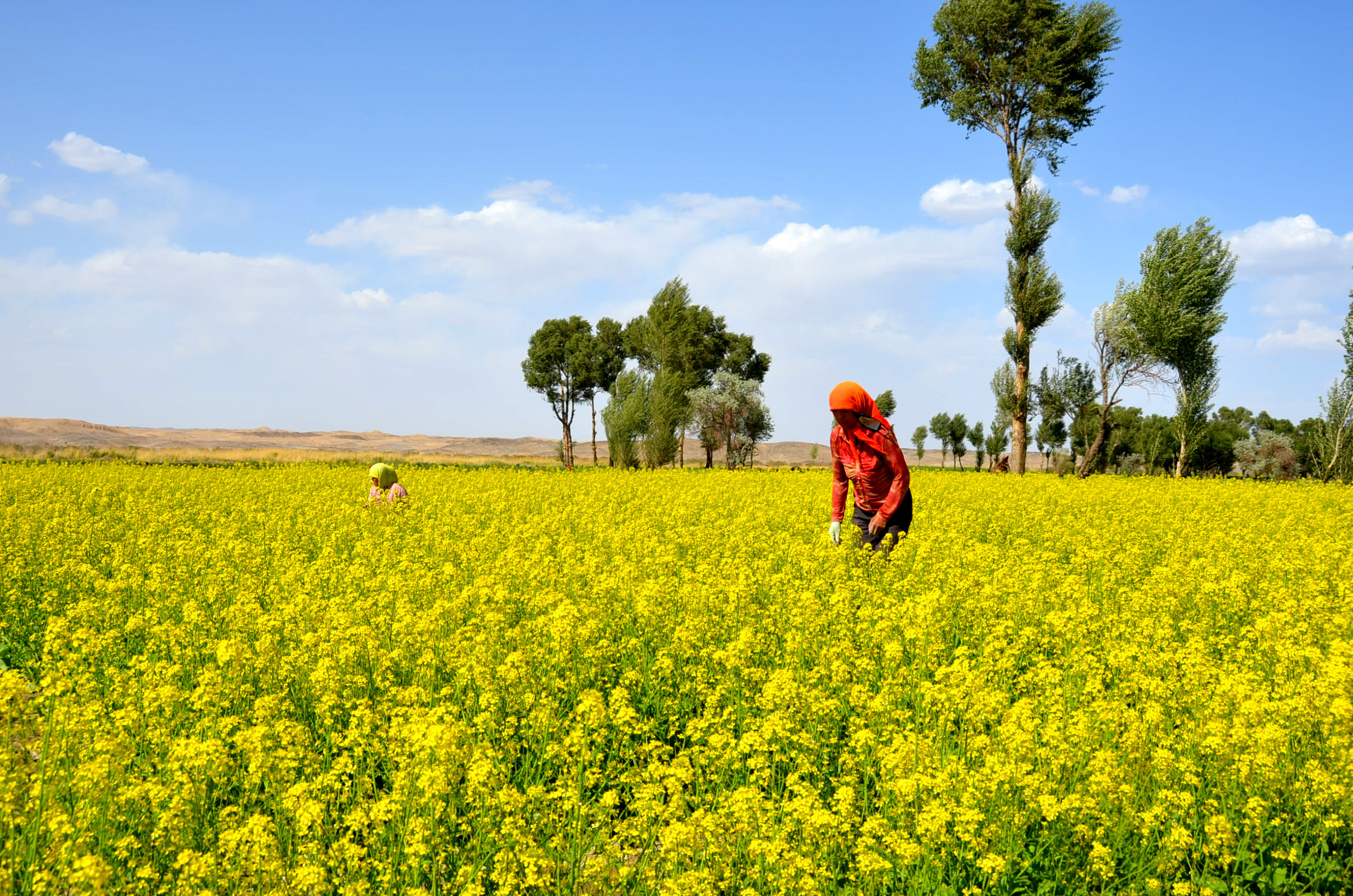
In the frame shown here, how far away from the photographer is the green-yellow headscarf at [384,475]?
12.8 metres

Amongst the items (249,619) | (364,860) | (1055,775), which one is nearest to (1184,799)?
(1055,775)

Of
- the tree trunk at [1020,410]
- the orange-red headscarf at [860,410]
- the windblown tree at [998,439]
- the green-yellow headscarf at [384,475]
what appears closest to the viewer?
the orange-red headscarf at [860,410]

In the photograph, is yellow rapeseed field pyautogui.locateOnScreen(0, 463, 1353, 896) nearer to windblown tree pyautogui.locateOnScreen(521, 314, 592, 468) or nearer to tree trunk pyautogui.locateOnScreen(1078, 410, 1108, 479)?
tree trunk pyautogui.locateOnScreen(1078, 410, 1108, 479)

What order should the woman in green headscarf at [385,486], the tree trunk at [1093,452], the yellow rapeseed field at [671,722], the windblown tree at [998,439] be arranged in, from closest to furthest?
the yellow rapeseed field at [671,722]
the woman in green headscarf at [385,486]
the tree trunk at [1093,452]
the windblown tree at [998,439]

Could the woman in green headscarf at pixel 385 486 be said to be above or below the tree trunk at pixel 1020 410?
below

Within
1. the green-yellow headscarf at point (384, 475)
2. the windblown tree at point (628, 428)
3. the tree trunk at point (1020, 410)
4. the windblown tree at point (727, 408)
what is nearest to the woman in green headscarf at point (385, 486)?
the green-yellow headscarf at point (384, 475)

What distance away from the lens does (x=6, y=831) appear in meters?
3.20

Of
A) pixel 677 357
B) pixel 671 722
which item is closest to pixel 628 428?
pixel 677 357

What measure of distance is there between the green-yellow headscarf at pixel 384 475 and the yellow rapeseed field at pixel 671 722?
351 centimetres

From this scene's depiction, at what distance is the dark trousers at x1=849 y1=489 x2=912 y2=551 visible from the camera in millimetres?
8211

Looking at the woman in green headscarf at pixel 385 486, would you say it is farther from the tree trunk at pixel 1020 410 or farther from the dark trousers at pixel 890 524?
the tree trunk at pixel 1020 410

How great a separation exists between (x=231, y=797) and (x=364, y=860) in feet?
3.85

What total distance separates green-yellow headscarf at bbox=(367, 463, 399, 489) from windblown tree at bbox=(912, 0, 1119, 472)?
2612 centimetres

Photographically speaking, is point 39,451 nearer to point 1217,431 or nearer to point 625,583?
point 625,583
